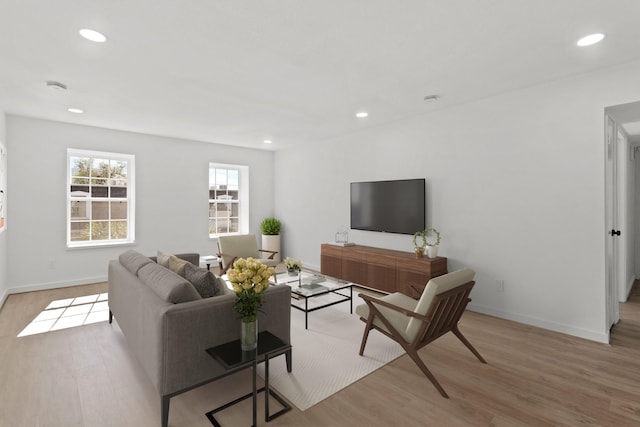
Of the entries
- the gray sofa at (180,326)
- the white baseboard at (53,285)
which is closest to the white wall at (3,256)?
the white baseboard at (53,285)

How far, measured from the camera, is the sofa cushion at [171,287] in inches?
83.7

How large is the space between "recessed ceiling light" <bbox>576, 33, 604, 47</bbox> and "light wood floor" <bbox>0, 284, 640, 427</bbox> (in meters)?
2.63

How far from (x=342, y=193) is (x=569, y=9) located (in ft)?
13.2

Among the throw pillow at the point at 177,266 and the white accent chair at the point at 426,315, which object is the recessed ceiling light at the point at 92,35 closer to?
the throw pillow at the point at 177,266

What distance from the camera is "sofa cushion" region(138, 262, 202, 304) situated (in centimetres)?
213

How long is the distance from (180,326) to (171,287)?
0.89 feet

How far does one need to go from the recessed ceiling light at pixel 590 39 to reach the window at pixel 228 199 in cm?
595

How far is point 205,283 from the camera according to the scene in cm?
245

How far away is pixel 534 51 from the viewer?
276cm

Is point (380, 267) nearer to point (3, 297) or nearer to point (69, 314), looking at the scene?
point (69, 314)

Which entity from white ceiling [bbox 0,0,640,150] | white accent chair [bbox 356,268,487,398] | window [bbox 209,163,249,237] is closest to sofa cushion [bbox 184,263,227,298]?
white accent chair [bbox 356,268,487,398]

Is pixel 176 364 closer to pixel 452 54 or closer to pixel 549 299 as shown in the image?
pixel 452 54

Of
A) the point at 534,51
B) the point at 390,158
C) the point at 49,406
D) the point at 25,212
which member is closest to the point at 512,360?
the point at 534,51

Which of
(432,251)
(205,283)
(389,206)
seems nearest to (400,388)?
(205,283)
